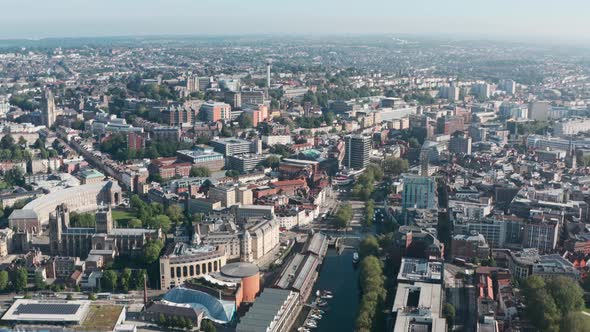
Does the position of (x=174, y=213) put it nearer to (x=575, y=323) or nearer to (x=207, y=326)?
(x=207, y=326)

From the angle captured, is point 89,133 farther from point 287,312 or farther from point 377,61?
point 377,61

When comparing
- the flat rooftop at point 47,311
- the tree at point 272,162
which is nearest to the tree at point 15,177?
the tree at point 272,162

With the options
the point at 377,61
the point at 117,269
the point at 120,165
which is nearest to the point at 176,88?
the point at 120,165

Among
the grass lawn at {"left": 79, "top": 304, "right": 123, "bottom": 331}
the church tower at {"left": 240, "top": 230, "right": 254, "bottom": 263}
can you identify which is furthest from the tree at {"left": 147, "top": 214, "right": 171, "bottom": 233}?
the grass lawn at {"left": 79, "top": 304, "right": 123, "bottom": 331}

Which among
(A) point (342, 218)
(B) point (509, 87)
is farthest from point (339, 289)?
(B) point (509, 87)

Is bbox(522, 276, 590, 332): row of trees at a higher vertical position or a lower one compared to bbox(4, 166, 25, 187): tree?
higher

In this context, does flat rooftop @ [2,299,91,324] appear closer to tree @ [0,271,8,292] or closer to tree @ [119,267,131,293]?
tree @ [119,267,131,293]

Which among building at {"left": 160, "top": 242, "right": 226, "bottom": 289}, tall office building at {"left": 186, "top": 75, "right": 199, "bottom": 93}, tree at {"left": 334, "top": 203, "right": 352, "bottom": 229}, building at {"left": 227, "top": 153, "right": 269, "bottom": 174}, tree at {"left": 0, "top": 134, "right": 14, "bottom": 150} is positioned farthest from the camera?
tall office building at {"left": 186, "top": 75, "right": 199, "bottom": 93}
